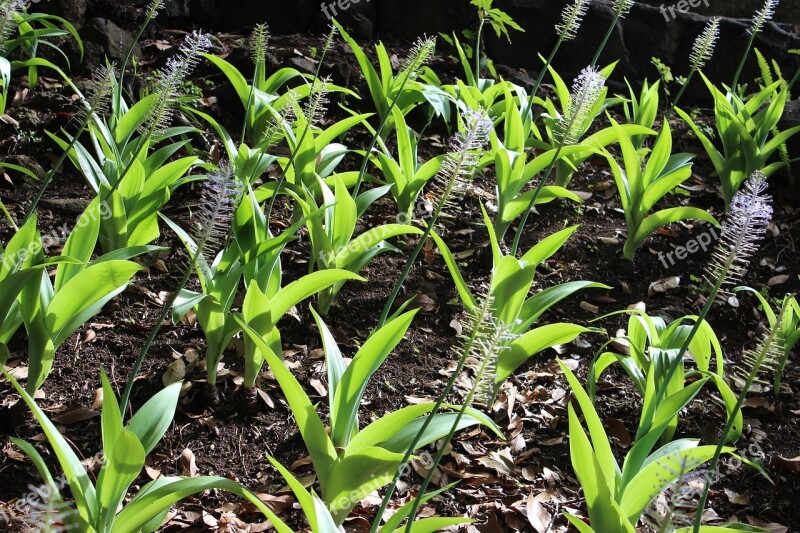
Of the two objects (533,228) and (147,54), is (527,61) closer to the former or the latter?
(533,228)

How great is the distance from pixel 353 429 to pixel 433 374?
2.23 feet

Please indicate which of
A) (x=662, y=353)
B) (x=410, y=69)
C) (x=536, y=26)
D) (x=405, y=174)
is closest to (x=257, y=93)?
(x=405, y=174)

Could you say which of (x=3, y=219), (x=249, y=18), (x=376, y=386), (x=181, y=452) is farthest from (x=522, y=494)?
(x=249, y=18)

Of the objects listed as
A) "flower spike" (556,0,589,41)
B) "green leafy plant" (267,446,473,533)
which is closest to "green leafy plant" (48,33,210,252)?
"flower spike" (556,0,589,41)

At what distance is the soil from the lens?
2.16m

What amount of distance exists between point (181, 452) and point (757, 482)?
176 centimetres

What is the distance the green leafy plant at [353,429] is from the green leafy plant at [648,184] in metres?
1.60

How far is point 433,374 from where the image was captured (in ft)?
8.63

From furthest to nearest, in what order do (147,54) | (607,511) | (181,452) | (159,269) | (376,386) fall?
(147,54)
(159,269)
(376,386)
(181,452)
(607,511)

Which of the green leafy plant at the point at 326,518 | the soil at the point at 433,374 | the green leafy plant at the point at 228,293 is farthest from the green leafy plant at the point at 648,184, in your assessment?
the green leafy plant at the point at 326,518

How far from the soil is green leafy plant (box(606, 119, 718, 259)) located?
0.27 metres

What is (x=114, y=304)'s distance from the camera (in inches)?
105

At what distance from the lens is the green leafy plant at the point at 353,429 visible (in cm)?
175

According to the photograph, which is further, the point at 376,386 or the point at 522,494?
the point at 376,386
